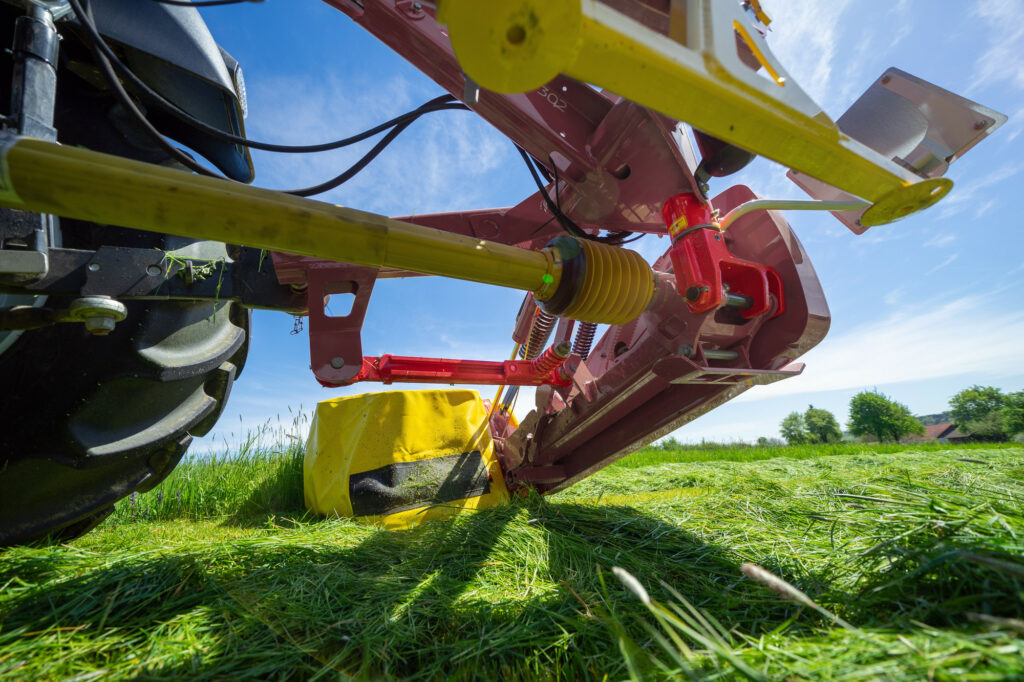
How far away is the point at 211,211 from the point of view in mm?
841

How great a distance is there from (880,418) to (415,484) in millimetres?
55532

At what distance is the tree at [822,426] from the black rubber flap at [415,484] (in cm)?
5573

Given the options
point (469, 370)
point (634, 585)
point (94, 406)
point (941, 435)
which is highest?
point (469, 370)

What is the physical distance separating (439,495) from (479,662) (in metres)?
1.77

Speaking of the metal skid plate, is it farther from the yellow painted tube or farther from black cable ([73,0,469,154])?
black cable ([73,0,469,154])

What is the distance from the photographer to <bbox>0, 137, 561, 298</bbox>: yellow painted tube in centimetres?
75

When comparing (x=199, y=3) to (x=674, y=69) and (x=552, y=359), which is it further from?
(x=552, y=359)

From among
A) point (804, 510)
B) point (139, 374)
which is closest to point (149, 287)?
point (139, 374)

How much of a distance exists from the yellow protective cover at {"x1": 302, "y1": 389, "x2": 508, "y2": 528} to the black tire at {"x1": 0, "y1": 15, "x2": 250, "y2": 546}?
1080 mm

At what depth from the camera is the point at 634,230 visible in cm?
182

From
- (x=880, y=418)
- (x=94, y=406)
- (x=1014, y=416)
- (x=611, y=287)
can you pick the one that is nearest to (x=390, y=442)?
(x=94, y=406)

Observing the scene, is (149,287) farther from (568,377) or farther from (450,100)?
(568,377)

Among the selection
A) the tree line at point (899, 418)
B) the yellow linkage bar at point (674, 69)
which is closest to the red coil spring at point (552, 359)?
the yellow linkage bar at point (674, 69)

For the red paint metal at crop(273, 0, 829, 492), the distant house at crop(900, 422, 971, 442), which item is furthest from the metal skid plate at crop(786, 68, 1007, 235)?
the distant house at crop(900, 422, 971, 442)
